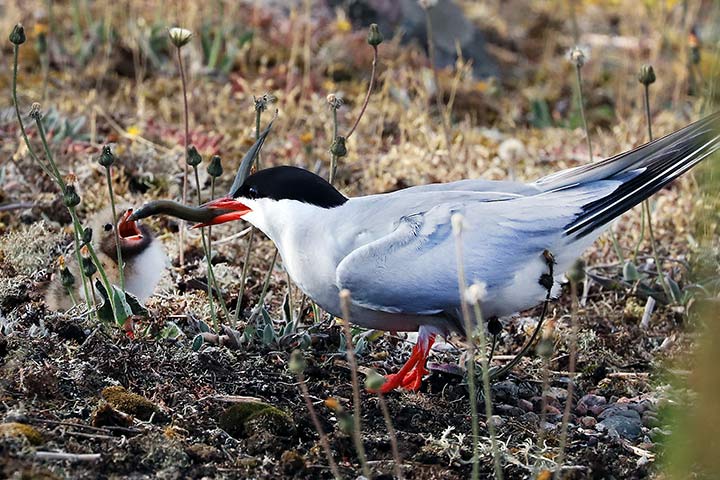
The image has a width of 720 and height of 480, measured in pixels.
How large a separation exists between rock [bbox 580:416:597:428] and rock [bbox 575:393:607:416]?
0.06 meters

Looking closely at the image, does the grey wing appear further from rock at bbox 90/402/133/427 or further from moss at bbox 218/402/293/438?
rock at bbox 90/402/133/427

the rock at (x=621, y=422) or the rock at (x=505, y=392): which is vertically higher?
the rock at (x=505, y=392)

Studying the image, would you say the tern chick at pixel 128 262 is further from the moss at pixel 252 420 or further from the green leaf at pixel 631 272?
the green leaf at pixel 631 272

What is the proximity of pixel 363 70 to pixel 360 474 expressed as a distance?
13.6 feet

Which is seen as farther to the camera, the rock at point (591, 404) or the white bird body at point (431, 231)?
the rock at point (591, 404)

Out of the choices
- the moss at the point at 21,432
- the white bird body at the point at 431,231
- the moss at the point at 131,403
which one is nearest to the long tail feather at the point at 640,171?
the white bird body at the point at 431,231

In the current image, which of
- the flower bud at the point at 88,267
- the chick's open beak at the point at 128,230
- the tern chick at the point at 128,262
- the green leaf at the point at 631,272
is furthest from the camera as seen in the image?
the green leaf at the point at 631,272

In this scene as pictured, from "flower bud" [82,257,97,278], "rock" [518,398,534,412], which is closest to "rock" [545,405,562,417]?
"rock" [518,398,534,412]

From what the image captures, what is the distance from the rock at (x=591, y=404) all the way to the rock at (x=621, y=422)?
3cm

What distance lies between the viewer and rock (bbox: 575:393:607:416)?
3.21 m

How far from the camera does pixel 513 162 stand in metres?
5.14

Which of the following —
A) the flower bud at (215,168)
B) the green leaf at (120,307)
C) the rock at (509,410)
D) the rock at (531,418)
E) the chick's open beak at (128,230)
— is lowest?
the rock at (531,418)

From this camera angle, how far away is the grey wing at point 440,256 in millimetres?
2887

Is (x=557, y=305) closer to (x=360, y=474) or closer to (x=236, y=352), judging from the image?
(x=236, y=352)
